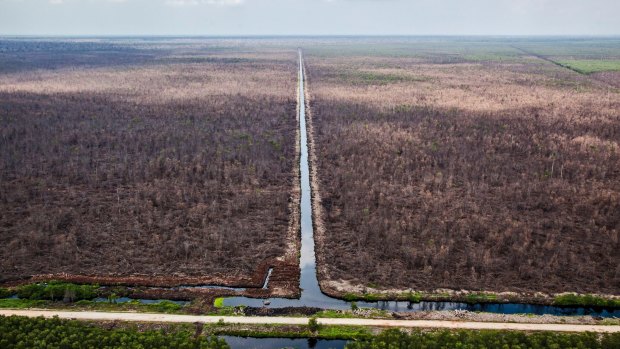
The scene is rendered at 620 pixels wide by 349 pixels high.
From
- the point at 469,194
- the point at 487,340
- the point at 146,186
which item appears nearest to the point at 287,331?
the point at 487,340

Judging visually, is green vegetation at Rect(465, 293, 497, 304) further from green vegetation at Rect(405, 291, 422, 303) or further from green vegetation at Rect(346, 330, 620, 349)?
green vegetation at Rect(346, 330, 620, 349)

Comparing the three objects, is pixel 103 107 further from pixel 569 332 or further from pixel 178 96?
pixel 569 332

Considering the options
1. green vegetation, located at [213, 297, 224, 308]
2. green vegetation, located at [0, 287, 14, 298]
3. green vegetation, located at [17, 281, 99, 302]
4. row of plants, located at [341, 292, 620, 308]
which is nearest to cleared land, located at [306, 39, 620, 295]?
row of plants, located at [341, 292, 620, 308]

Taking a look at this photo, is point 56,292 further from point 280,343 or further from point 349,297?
point 349,297

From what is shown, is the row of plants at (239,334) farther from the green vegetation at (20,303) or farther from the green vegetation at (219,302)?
the green vegetation at (219,302)

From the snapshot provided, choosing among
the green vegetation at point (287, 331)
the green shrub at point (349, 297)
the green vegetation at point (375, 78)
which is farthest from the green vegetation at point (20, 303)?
the green vegetation at point (375, 78)

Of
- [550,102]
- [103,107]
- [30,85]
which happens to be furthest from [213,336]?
[30,85]

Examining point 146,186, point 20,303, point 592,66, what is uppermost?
point 592,66
